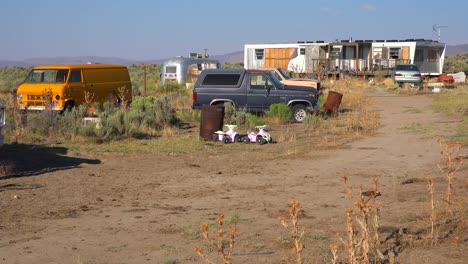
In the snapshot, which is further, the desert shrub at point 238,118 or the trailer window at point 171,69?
the trailer window at point 171,69

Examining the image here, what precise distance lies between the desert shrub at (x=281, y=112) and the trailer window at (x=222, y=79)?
1538 millimetres

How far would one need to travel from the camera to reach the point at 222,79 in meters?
21.5

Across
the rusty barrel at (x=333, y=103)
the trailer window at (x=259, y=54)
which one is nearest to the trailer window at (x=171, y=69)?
the trailer window at (x=259, y=54)

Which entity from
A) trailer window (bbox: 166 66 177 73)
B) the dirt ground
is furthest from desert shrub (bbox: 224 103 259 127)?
trailer window (bbox: 166 66 177 73)

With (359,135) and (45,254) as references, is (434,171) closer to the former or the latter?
(359,135)

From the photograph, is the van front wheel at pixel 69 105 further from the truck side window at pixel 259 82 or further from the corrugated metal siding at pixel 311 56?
the corrugated metal siding at pixel 311 56

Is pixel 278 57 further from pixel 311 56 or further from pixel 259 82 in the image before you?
pixel 259 82

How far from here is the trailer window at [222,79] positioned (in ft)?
70.3

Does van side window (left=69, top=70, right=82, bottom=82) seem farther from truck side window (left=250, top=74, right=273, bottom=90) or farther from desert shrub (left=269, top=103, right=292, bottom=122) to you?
desert shrub (left=269, top=103, right=292, bottom=122)

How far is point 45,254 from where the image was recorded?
694 cm

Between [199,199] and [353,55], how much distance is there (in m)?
40.8

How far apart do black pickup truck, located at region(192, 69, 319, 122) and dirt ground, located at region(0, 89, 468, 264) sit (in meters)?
5.25

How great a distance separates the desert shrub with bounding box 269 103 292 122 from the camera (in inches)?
806

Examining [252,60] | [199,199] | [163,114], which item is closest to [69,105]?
[163,114]
